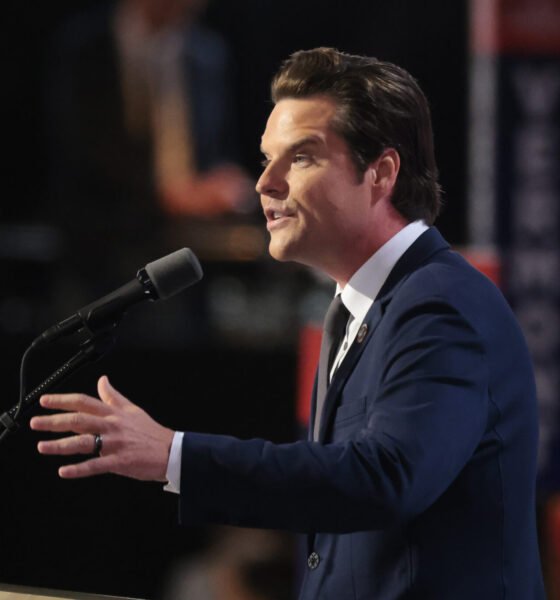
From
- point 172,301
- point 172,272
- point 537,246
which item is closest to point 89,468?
point 172,272

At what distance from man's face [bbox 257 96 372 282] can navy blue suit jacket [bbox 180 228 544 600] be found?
0.30 feet

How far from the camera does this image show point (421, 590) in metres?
1.27

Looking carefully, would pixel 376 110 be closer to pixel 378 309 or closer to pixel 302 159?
pixel 302 159

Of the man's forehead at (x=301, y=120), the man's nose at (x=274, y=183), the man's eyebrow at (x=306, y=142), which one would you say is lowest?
the man's nose at (x=274, y=183)

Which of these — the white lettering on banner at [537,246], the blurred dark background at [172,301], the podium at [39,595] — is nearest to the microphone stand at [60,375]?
the podium at [39,595]

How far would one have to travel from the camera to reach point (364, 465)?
1183 mm

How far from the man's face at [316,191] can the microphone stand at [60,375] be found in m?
0.31

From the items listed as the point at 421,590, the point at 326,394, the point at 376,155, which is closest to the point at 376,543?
the point at 421,590

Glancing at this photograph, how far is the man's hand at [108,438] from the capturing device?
1.16m

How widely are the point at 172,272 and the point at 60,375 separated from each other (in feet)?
0.60

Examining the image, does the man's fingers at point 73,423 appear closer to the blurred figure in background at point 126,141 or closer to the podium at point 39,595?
the podium at point 39,595

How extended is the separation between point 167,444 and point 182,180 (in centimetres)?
326

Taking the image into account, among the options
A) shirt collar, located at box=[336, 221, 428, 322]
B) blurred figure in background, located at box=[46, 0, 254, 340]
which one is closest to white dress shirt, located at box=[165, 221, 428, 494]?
shirt collar, located at box=[336, 221, 428, 322]

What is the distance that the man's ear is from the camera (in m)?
1.48
